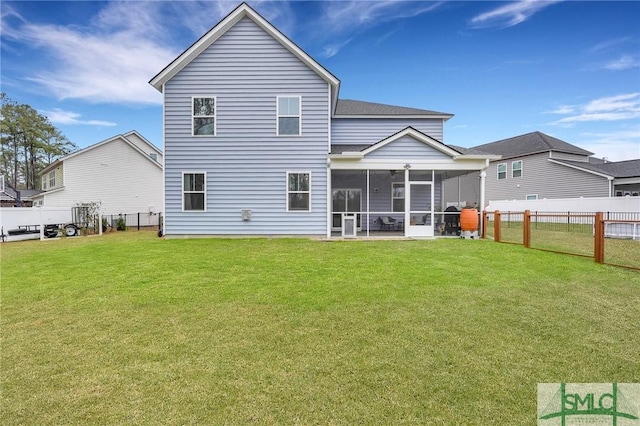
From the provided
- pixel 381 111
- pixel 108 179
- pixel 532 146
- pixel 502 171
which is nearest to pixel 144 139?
pixel 108 179

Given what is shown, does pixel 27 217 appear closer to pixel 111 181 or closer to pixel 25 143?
pixel 111 181

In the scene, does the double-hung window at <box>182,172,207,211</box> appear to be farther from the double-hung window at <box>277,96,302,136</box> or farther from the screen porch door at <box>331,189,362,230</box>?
the screen porch door at <box>331,189,362,230</box>

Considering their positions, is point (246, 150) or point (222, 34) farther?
point (246, 150)

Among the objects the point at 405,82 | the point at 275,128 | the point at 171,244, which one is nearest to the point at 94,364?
the point at 171,244

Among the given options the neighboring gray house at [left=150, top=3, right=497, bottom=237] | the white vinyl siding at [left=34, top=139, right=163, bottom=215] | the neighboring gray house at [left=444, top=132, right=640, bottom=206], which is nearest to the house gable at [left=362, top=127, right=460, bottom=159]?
the neighboring gray house at [left=150, top=3, right=497, bottom=237]

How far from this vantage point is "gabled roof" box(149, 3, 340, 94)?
1205cm

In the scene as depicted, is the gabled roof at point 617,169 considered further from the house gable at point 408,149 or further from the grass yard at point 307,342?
the grass yard at point 307,342

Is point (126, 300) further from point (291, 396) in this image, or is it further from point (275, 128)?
point (275, 128)

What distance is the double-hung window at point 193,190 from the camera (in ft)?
41.9

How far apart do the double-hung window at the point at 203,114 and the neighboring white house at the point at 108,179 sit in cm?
1441

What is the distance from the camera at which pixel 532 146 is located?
26.1 meters

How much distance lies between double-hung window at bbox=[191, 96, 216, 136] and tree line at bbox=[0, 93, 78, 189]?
3600 cm

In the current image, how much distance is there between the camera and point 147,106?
28109 mm
